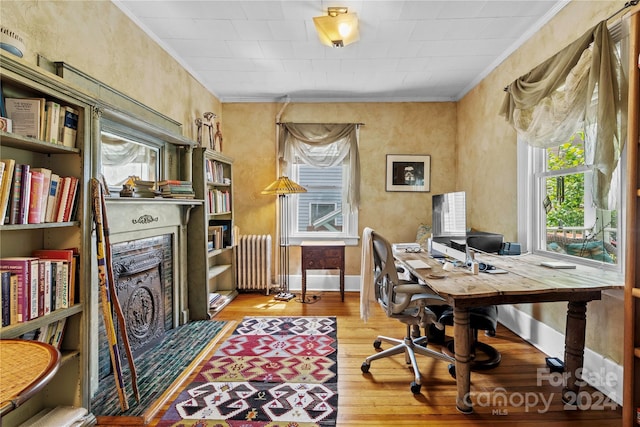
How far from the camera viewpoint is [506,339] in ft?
8.53

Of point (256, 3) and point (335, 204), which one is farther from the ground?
point (256, 3)

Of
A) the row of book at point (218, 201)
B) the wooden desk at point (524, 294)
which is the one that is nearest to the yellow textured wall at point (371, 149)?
the row of book at point (218, 201)

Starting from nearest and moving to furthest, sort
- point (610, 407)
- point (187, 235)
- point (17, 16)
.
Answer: point (17, 16) → point (610, 407) → point (187, 235)

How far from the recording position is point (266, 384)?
6.43 ft

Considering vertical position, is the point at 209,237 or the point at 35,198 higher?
the point at 35,198

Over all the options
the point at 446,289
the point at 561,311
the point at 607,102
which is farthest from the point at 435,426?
the point at 607,102

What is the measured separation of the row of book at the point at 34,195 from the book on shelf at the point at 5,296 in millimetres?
227

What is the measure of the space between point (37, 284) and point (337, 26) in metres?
2.41

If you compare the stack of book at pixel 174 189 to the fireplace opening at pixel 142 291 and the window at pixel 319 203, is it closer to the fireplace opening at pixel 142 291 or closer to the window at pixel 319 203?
the fireplace opening at pixel 142 291

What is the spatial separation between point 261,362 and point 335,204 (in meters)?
2.42

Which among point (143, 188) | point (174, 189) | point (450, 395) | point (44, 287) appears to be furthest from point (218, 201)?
point (450, 395)

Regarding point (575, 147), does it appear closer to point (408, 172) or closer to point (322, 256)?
point (408, 172)

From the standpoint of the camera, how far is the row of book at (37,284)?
1.28 metres

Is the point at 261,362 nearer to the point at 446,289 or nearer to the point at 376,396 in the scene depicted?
the point at 376,396
